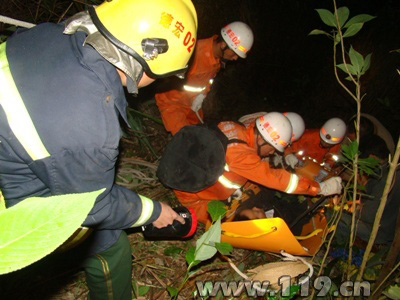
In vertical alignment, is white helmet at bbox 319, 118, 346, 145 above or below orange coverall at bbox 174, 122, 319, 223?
below

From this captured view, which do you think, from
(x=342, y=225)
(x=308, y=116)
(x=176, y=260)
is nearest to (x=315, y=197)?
(x=342, y=225)

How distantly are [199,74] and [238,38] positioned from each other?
35.9 inches

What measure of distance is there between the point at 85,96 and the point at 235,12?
5.96 m

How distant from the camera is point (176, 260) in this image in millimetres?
3297

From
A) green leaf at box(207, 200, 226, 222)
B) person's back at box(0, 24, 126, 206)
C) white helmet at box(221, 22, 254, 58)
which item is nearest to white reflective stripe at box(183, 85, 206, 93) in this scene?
white helmet at box(221, 22, 254, 58)

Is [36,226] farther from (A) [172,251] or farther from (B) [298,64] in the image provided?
(B) [298,64]

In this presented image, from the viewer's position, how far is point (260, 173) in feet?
11.2

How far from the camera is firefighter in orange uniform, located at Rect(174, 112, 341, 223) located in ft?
11.1

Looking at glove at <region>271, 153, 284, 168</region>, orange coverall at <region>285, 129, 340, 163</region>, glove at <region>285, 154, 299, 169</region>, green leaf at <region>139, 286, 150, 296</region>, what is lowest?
orange coverall at <region>285, 129, 340, 163</region>

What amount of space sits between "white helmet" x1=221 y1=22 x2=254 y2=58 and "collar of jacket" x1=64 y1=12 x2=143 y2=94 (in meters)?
3.54

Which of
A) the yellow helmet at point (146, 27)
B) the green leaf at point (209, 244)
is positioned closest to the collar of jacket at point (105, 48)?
the yellow helmet at point (146, 27)

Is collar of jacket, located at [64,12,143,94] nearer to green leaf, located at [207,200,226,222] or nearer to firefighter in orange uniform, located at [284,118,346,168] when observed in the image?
green leaf, located at [207,200,226,222]

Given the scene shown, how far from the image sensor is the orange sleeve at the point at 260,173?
3367 millimetres

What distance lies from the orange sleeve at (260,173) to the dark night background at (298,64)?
3.33 meters
